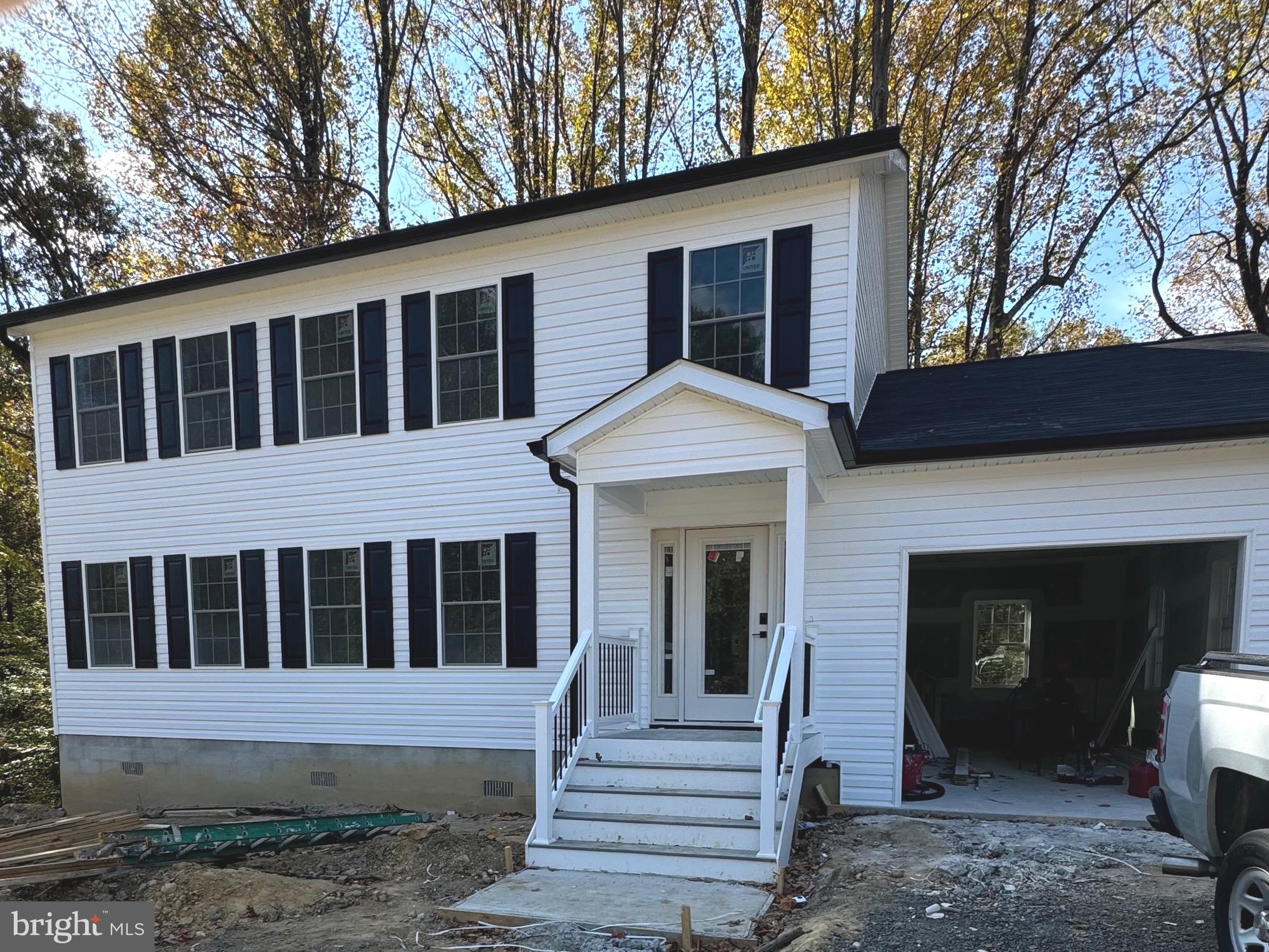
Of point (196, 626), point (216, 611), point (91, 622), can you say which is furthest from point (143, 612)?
point (216, 611)

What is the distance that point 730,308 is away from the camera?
7.22 m

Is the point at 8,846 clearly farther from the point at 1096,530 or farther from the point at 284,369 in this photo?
the point at 1096,530

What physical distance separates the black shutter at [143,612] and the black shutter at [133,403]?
1.41 metres

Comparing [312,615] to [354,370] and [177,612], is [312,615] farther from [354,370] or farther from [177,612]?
[354,370]

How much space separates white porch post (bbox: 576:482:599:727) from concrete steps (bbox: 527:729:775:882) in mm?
467

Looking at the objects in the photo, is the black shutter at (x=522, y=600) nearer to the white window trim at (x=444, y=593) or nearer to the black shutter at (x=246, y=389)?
the white window trim at (x=444, y=593)

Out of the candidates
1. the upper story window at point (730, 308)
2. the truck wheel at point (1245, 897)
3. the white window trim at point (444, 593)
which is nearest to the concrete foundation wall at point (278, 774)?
the white window trim at point (444, 593)

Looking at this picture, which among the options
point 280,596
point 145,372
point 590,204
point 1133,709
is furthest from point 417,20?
→ point 1133,709

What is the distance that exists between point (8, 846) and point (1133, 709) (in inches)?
461

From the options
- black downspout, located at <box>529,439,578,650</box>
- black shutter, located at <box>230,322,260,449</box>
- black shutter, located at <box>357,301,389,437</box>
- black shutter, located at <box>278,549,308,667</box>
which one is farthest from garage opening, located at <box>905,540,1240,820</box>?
black shutter, located at <box>230,322,260,449</box>

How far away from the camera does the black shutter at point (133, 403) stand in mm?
9594

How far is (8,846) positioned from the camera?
6.21m

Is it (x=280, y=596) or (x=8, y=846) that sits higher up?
(x=280, y=596)

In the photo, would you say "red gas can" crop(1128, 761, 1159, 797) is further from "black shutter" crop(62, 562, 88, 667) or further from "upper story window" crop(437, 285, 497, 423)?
"black shutter" crop(62, 562, 88, 667)
